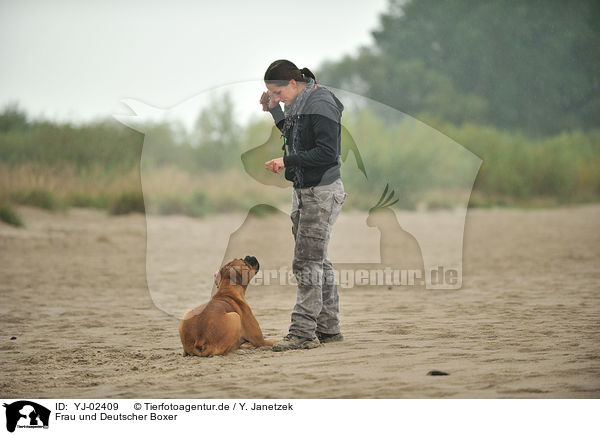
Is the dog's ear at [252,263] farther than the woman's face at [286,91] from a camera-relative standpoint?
Yes

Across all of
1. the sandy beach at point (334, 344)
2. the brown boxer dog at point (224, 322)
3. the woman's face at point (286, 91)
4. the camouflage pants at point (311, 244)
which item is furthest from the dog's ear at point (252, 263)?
the woman's face at point (286, 91)

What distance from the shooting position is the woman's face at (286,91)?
450 cm

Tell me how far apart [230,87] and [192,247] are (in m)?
6.30

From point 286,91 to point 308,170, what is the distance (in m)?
0.53

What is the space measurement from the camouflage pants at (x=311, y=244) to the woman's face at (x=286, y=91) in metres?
0.61

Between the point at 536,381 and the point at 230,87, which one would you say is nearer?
the point at 536,381

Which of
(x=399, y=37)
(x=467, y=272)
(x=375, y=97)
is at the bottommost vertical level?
(x=467, y=272)

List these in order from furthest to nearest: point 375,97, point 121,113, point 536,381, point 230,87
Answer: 1. point 375,97
2. point 230,87
3. point 121,113
4. point 536,381

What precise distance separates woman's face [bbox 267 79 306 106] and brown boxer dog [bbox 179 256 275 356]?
116 centimetres

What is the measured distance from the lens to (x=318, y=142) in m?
4.45

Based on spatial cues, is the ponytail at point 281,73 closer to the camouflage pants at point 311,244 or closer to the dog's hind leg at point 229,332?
the camouflage pants at point 311,244

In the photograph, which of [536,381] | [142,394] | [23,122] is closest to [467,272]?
[536,381]

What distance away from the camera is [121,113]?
498cm

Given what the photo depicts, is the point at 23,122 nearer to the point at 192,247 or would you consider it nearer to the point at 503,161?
the point at 192,247
